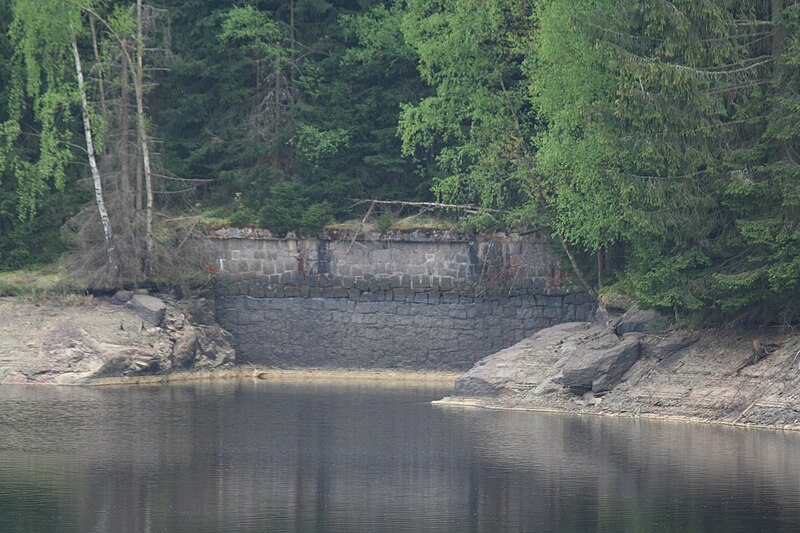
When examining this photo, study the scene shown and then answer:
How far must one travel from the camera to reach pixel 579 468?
26750mm

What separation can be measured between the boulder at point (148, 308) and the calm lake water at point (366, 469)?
5.26 metres

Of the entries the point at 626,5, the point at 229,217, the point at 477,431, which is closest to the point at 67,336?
the point at 229,217

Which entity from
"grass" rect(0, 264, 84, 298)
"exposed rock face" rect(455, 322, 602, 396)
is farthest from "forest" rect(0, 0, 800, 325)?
"exposed rock face" rect(455, 322, 602, 396)

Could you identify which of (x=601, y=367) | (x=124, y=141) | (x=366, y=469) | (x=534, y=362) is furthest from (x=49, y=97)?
A: (x=366, y=469)

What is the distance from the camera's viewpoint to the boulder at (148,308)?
4209 cm

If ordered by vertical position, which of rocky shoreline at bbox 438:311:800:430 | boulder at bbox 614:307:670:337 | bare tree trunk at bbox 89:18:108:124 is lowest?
rocky shoreline at bbox 438:311:800:430

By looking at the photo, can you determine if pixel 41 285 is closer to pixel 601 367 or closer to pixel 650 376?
pixel 601 367

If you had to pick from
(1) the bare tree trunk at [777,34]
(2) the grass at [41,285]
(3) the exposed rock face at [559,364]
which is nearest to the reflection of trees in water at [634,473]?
(3) the exposed rock face at [559,364]

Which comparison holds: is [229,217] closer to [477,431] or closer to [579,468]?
[477,431]

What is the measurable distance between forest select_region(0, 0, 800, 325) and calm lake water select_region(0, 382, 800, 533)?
5334 mm

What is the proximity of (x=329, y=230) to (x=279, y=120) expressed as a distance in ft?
16.2

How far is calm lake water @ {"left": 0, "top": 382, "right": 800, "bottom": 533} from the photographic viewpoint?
2211cm

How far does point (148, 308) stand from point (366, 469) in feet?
55.3

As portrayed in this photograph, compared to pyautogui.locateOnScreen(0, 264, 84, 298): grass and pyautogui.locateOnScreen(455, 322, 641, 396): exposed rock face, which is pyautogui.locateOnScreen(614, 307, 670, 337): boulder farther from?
pyautogui.locateOnScreen(0, 264, 84, 298): grass
